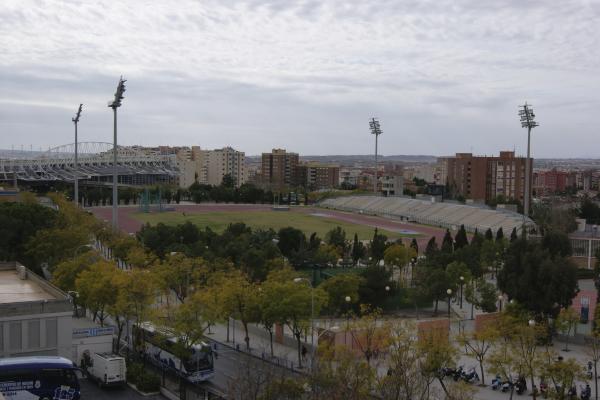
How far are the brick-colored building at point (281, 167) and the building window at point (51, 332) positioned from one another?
12526 centimetres

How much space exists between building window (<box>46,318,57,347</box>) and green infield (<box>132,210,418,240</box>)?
3714cm

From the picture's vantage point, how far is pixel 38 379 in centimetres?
1527

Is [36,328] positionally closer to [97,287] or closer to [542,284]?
[97,287]

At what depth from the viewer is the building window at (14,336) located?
17953mm

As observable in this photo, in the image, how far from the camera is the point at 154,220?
66.0 meters

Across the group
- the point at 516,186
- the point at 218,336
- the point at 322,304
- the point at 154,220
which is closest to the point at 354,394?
the point at 322,304

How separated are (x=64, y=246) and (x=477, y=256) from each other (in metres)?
20.1

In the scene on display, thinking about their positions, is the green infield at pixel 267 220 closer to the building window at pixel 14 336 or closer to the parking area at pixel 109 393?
the parking area at pixel 109 393

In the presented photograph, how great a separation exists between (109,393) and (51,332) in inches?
89.7

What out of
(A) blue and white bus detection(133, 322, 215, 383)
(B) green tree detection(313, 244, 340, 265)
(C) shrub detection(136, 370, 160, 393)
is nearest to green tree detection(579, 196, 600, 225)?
(B) green tree detection(313, 244, 340, 265)

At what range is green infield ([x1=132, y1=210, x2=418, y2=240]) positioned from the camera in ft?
194

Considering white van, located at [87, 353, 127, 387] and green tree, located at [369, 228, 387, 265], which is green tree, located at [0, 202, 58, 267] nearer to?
white van, located at [87, 353, 127, 387]

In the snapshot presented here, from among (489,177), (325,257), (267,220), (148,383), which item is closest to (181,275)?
(148,383)

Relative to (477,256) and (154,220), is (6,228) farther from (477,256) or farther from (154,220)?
(154,220)
